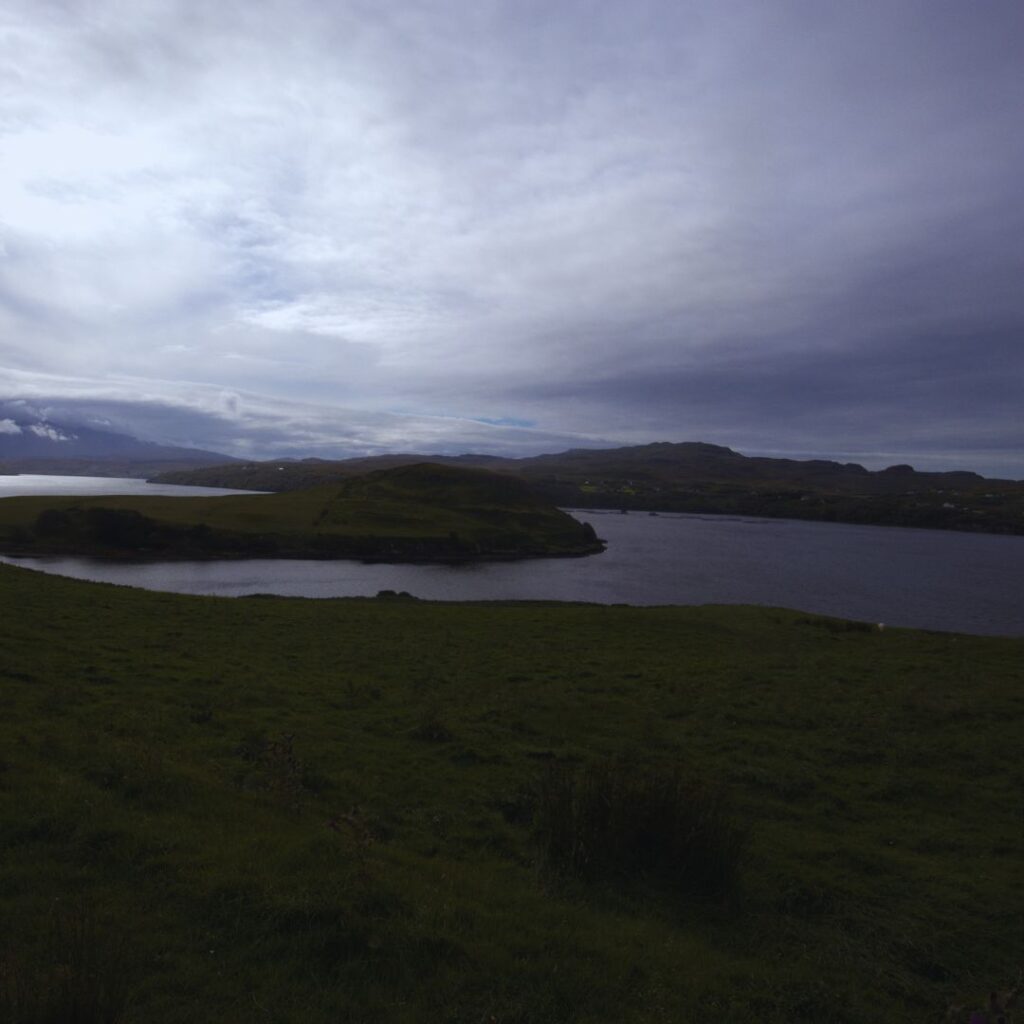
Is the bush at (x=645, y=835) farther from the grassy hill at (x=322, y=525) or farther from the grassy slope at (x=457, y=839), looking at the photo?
the grassy hill at (x=322, y=525)

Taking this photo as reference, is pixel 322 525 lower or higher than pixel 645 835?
lower

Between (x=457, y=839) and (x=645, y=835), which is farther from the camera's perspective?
(x=457, y=839)

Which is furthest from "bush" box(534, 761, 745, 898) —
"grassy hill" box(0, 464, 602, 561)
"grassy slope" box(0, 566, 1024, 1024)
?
"grassy hill" box(0, 464, 602, 561)

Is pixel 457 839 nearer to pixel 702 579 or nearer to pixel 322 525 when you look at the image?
pixel 702 579

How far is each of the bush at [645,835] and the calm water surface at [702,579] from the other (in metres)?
49.3

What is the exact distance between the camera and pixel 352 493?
127375 mm

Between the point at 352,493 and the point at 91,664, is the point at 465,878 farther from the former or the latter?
the point at 352,493

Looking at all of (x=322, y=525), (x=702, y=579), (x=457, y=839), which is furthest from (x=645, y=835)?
(x=322, y=525)

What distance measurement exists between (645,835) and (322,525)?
9383 centimetres

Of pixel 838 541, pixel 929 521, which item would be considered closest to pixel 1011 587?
pixel 838 541

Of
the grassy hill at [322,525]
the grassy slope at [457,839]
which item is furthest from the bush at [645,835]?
the grassy hill at [322,525]

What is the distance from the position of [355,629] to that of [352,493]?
10606 cm

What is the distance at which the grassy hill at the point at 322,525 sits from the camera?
81250mm

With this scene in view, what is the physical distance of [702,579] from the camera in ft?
234
